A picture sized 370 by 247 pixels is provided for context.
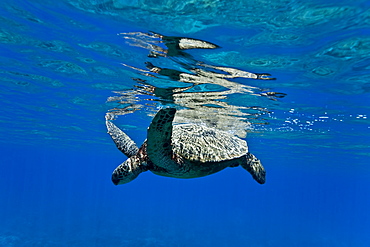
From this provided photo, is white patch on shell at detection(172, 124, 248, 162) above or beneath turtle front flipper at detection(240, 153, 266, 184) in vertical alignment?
above

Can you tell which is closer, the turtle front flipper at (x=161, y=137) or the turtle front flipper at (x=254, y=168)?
the turtle front flipper at (x=161, y=137)

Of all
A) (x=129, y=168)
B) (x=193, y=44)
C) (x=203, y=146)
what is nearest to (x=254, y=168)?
(x=203, y=146)

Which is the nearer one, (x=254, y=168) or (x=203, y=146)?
(x=203, y=146)

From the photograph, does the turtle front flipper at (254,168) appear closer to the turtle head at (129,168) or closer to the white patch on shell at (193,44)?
the turtle head at (129,168)

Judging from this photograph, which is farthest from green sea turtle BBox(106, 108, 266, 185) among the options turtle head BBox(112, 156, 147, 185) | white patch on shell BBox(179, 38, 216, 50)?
white patch on shell BBox(179, 38, 216, 50)

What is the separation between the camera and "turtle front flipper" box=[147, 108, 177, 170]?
16.9 feet

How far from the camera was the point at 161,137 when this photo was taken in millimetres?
5727

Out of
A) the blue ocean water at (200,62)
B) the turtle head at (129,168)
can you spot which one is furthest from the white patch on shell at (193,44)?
the turtle head at (129,168)

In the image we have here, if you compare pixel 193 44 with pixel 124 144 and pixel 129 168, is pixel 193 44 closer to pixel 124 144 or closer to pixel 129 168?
pixel 124 144

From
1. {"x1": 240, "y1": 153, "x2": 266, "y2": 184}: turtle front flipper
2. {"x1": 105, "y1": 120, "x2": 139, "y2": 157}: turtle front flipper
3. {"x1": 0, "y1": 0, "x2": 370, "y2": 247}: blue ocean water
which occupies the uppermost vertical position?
{"x1": 0, "y1": 0, "x2": 370, "y2": 247}: blue ocean water

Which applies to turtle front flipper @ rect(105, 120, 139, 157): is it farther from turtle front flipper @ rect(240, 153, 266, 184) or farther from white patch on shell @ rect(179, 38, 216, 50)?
turtle front flipper @ rect(240, 153, 266, 184)

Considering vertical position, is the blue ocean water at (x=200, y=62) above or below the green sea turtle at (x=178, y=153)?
above

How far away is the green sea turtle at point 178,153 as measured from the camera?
6.07 m

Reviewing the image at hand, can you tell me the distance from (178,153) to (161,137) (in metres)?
1.85
